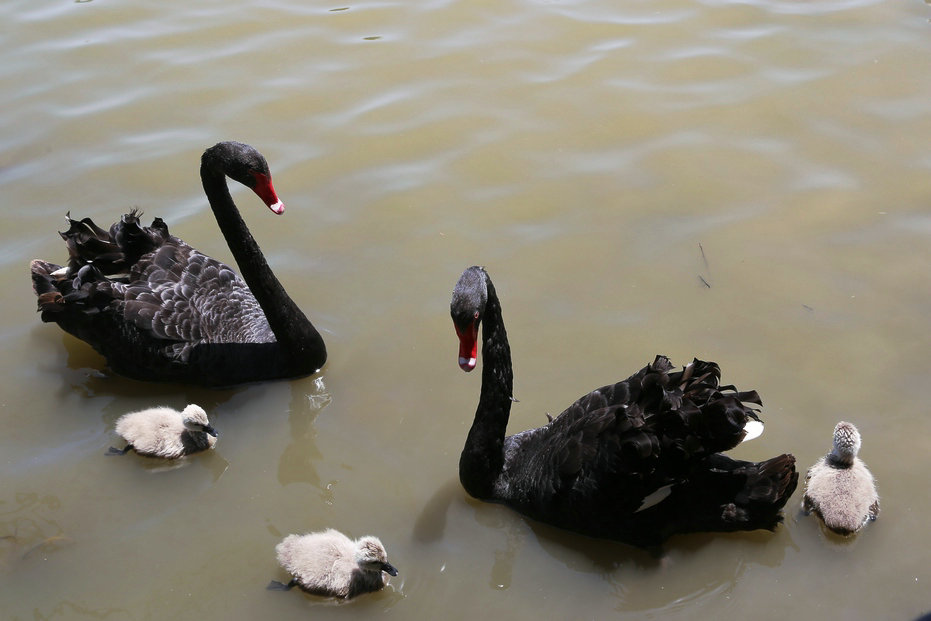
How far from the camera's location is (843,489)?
12.9 feet

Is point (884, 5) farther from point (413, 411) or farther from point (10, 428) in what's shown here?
point (10, 428)

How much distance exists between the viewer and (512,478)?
428cm

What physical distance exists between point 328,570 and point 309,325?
5.06 feet

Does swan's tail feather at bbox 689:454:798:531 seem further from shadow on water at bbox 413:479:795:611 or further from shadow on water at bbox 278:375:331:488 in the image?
shadow on water at bbox 278:375:331:488

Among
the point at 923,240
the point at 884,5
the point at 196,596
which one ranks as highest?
the point at 884,5

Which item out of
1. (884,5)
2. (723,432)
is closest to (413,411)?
(723,432)

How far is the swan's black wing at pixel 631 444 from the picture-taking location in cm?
371

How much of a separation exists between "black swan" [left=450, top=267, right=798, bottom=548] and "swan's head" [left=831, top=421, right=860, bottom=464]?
32cm

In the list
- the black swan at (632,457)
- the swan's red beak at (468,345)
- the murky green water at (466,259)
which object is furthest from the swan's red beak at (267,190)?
the swan's red beak at (468,345)

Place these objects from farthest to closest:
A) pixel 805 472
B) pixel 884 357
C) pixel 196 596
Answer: pixel 884 357 < pixel 805 472 < pixel 196 596

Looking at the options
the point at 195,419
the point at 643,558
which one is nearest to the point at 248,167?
the point at 195,419

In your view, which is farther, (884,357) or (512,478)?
(884,357)

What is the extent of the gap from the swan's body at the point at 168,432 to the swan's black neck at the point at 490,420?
52.6 inches

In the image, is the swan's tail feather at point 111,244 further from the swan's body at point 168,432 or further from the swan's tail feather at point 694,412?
the swan's tail feather at point 694,412
